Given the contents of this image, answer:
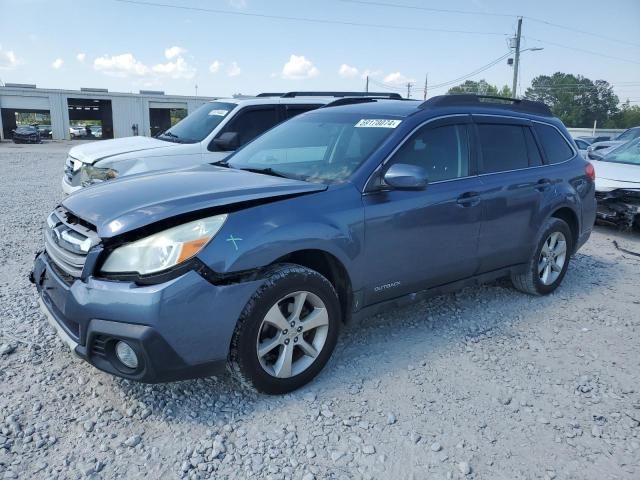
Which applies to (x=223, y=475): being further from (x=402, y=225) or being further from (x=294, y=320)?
(x=402, y=225)

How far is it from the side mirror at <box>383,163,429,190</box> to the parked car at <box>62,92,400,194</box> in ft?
13.4

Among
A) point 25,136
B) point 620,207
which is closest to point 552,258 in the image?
point 620,207

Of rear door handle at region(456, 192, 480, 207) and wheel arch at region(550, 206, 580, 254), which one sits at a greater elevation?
rear door handle at region(456, 192, 480, 207)

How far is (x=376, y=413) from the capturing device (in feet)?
9.75

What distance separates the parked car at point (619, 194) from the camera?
24.5 feet

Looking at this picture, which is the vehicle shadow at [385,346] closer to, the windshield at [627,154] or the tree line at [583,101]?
the windshield at [627,154]

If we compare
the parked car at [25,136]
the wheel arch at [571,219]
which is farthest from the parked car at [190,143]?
the parked car at [25,136]

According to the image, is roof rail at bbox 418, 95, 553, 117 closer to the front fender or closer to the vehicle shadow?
the front fender

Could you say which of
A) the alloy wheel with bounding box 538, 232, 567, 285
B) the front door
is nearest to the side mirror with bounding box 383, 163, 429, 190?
the front door

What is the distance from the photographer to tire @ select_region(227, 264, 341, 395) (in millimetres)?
2832

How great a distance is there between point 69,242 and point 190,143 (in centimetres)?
472

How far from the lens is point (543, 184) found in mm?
4711

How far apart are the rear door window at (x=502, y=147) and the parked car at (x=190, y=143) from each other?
3469 millimetres

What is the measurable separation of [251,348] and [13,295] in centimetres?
283
